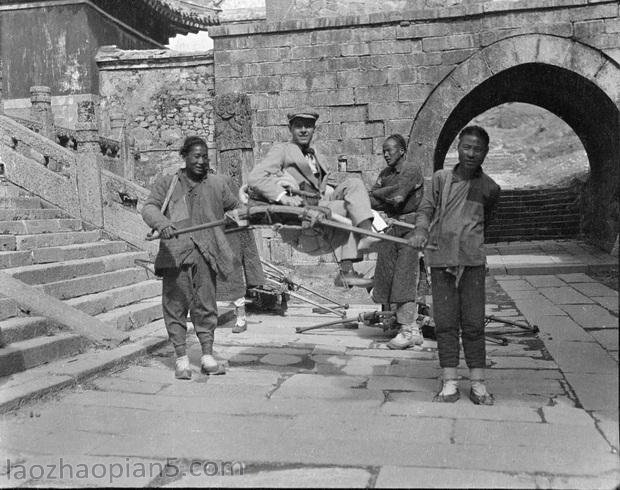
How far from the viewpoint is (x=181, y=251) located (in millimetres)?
4957

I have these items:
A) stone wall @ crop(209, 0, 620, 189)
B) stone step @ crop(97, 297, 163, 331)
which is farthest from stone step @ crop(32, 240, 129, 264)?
stone wall @ crop(209, 0, 620, 189)

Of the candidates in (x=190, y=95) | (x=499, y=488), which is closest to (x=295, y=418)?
(x=499, y=488)

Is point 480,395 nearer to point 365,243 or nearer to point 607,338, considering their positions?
point 365,243

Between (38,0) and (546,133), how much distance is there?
81.9 feet

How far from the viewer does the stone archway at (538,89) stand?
10953mm

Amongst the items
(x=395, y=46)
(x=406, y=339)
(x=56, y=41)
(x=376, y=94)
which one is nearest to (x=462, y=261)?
(x=406, y=339)

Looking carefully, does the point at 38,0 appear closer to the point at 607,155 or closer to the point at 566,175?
the point at 607,155

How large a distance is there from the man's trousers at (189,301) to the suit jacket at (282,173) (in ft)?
3.08

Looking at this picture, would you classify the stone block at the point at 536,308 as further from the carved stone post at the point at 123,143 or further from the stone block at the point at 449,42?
the carved stone post at the point at 123,143

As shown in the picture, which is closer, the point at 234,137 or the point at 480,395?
the point at 480,395

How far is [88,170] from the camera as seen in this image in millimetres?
9445

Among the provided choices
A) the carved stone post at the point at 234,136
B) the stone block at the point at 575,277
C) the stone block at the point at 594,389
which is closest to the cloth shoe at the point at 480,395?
the stone block at the point at 594,389

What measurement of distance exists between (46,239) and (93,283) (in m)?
0.94

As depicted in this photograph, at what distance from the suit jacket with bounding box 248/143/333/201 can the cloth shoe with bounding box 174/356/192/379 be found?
152 cm
